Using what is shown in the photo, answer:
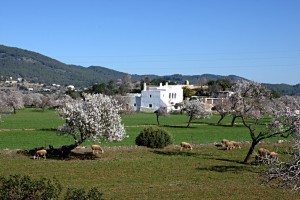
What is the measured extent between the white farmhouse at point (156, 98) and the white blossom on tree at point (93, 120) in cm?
9473

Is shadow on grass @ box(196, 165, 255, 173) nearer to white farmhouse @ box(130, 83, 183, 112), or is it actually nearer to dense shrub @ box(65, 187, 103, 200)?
dense shrub @ box(65, 187, 103, 200)

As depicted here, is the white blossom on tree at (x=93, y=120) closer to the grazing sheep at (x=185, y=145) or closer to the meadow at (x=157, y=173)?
the meadow at (x=157, y=173)

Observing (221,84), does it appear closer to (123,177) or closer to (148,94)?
(148,94)

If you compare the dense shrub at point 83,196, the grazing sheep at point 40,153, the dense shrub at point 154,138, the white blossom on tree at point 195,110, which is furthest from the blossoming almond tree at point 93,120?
the white blossom on tree at point 195,110

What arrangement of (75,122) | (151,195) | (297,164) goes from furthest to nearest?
(75,122) → (151,195) → (297,164)

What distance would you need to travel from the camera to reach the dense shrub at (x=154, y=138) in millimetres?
39312

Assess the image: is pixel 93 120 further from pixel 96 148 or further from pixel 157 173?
pixel 157 173

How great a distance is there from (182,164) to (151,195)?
32.4 feet

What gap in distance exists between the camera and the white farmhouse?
433 feet

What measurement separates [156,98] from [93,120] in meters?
101

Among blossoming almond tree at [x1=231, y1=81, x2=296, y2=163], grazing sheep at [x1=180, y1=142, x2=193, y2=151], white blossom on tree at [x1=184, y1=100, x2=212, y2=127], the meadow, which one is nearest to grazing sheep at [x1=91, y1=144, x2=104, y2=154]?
the meadow

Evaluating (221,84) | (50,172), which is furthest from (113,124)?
(221,84)

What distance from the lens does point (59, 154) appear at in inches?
1332

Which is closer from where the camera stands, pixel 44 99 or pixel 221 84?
pixel 44 99
